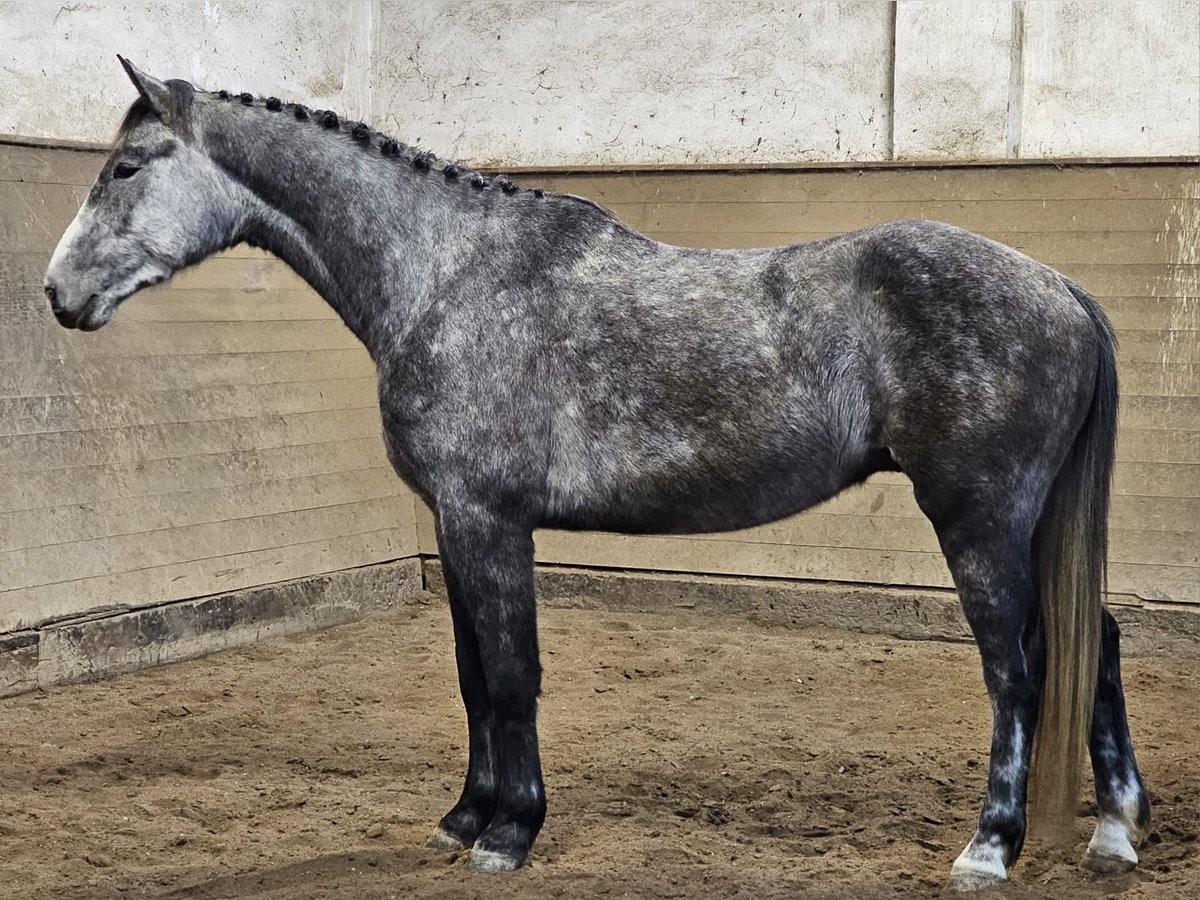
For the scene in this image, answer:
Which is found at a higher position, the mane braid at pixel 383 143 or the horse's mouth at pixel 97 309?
the mane braid at pixel 383 143

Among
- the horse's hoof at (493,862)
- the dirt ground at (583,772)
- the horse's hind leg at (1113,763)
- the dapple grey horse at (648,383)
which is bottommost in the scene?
the dirt ground at (583,772)

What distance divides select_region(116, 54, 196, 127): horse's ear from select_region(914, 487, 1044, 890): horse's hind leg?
7.18 feet

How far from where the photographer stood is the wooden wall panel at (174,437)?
534 cm

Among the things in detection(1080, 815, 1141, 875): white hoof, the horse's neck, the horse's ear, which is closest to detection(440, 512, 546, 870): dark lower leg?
the horse's neck

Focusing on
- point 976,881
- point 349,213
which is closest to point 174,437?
point 349,213

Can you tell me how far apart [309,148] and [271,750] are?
2.14m

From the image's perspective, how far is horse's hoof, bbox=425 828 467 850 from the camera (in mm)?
3678

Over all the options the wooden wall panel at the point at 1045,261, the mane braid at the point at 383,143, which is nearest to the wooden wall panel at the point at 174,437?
the wooden wall panel at the point at 1045,261

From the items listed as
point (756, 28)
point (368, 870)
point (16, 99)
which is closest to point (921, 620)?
point (756, 28)

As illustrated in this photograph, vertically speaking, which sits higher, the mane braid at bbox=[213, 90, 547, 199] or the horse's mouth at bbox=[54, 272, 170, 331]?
the mane braid at bbox=[213, 90, 547, 199]

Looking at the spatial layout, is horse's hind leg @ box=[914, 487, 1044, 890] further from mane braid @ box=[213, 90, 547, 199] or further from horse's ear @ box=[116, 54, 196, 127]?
horse's ear @ box=[116, 54, 196, 127]

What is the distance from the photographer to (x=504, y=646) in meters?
3.51

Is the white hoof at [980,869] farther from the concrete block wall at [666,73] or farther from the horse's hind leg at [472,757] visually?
the concrete block wall at [666,73]

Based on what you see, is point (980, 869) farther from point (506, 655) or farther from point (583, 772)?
point (583, 772)
